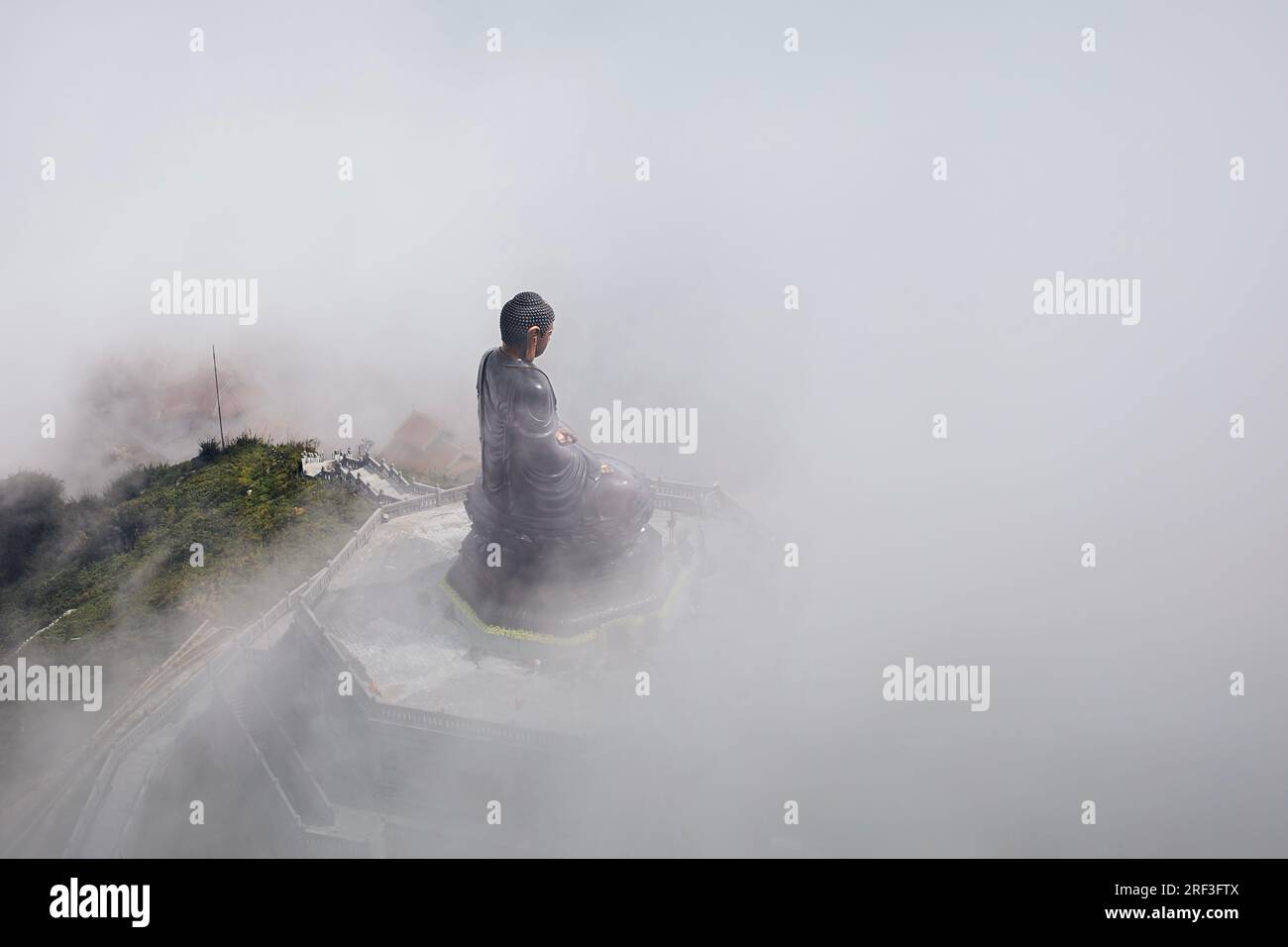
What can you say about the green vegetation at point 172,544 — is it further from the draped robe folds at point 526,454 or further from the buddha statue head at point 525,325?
the buddha statue head at point 525,325

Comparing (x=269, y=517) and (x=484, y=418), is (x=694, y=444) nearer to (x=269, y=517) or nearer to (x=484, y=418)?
(x=269, y=517)

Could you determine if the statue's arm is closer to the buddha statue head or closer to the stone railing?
the buddha statue head

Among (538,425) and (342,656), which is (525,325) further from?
(342,656)

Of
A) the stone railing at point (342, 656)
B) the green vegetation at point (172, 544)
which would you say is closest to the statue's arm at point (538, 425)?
the stone railing at point (342, 656)

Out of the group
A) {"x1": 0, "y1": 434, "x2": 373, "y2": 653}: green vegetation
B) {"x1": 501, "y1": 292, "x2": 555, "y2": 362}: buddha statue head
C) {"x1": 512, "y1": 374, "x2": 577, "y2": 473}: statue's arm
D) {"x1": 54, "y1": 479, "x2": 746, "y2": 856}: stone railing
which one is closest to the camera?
{"x1": 54, "y1": 479, "x2": 746, "y2": 856}: stone railing

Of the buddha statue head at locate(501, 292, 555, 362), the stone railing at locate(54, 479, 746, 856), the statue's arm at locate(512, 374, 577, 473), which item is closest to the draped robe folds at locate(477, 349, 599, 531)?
the statue's arm at locate(512, 374, 577, 473)

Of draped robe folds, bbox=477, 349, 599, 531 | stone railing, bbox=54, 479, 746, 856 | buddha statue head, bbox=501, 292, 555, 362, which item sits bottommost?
stone railing, bbox=54, 479, 746, 856
